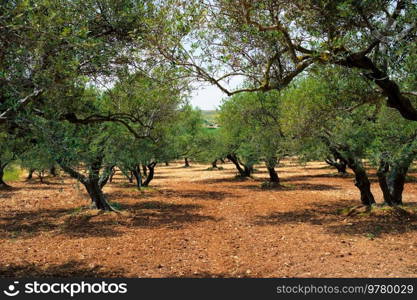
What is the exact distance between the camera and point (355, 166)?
1730 centimetres

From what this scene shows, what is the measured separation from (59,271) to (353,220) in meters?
12.0

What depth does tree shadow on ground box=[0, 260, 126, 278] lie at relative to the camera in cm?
916

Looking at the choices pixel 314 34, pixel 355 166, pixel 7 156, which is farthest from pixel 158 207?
pixel 7 156

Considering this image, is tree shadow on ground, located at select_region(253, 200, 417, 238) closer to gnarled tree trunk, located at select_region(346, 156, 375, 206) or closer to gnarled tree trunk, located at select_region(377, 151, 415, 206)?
gnarled tree trunk, located at select_region(377, 151, 415, 206)

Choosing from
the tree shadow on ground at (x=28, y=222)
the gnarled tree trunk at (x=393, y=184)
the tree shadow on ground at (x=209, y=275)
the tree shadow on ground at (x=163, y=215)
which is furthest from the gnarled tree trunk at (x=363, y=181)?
the tree shadow on ground at (x=28, y=222)

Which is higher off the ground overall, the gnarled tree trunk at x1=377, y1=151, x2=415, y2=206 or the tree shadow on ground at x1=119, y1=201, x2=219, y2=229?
the gnarled tree trunk at x1=377, y1=151, x2=415, y2=206

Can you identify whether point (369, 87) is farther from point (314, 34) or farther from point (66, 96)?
point (66, 96)

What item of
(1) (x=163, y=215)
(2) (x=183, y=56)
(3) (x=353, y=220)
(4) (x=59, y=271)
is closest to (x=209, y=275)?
(4) (x=59, y=271)

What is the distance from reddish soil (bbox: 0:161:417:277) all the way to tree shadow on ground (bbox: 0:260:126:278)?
0.08ft

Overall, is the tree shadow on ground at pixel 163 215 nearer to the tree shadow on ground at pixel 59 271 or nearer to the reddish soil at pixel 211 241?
the reddish soil at pixel 211 241

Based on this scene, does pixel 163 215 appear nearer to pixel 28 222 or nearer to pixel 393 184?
pixel 28 222

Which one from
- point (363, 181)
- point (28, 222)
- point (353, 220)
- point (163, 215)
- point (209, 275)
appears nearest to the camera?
point (209, 275)

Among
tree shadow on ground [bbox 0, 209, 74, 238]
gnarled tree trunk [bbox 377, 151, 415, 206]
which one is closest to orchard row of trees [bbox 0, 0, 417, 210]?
gnarled tree trunk [bbox 377, 151, 415, 206]

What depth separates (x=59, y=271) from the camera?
9578mm
